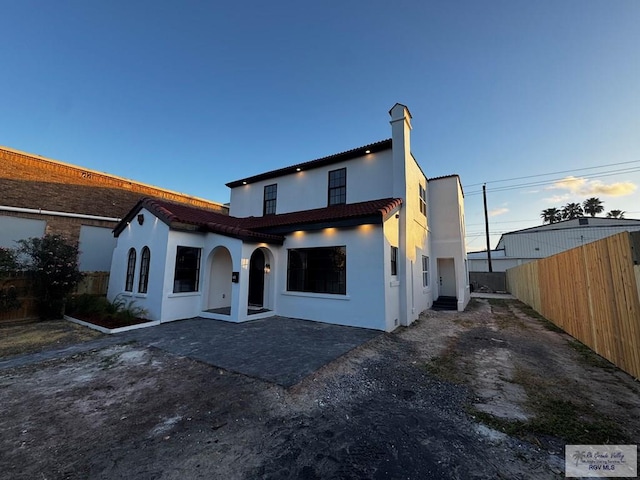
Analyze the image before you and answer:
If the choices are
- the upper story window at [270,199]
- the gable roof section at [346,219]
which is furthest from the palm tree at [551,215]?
the upper story window at [270,199]

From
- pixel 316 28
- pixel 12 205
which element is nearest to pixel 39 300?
pixel 12 205

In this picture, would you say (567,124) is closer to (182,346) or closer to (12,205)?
(182,346)

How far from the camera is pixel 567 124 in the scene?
10.8 metres

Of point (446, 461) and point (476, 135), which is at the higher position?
point (476, 135)

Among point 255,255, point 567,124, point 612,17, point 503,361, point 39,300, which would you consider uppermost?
point 612,17

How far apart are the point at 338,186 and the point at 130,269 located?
10.1m

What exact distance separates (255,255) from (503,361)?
9.65 meters

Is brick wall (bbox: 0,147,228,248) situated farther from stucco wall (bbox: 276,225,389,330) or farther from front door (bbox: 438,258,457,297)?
front door (bbox: 438,258,457,297)

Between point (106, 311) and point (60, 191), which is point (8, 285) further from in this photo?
point (60, 191)

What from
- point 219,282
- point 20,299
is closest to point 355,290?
point 219,282

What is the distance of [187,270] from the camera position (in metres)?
9.73

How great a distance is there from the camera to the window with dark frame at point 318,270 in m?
9.30

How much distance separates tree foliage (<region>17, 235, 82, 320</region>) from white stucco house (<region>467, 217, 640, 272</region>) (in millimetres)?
35970

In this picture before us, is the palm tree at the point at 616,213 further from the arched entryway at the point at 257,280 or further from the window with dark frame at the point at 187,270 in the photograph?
the window with dark frame at the point at 187,270
